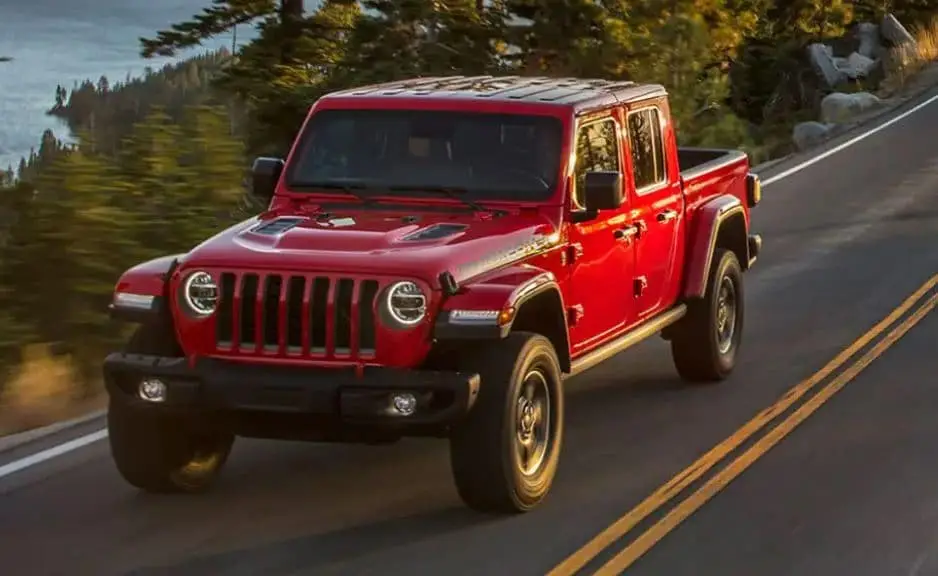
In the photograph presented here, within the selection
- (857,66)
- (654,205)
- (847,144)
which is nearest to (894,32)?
(857,66)

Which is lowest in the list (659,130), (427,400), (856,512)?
(856,512)

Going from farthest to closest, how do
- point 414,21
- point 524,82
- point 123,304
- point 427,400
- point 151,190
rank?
point 414,21 → point 151,190 → point 524,82 → point 123,304 → point 427,400

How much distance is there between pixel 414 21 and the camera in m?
28.8

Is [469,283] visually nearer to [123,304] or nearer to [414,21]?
[123,304]

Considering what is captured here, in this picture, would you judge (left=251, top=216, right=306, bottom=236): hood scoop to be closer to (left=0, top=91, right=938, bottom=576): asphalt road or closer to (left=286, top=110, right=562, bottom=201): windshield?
(left=286, top=110, right=562, bottom=201): windshield

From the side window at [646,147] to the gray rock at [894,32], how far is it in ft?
104

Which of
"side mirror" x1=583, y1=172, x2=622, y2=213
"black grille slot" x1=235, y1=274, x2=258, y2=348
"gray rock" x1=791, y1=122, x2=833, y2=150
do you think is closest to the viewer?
"black grille slot" x1=235, y1=274, x2=258, y2=348

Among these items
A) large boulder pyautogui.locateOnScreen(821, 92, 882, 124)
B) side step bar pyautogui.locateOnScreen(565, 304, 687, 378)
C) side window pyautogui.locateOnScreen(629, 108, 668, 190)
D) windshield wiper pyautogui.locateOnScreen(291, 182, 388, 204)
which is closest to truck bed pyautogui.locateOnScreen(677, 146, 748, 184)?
side window pyautogui.locateOnScreen(629, 108, 668, 190)

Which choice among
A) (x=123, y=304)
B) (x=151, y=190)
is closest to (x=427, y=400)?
(x=123, y=304)

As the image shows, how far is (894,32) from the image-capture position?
138ft

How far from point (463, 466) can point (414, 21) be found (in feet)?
72.3

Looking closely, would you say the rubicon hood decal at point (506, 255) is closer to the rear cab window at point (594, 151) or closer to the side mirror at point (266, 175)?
the rear cab window at point (594, 151)

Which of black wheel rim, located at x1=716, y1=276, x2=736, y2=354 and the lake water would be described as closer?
black wheel rim, located at x1=716, y1=276, x2=736, y2=354

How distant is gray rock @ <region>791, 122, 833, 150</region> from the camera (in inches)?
1129
